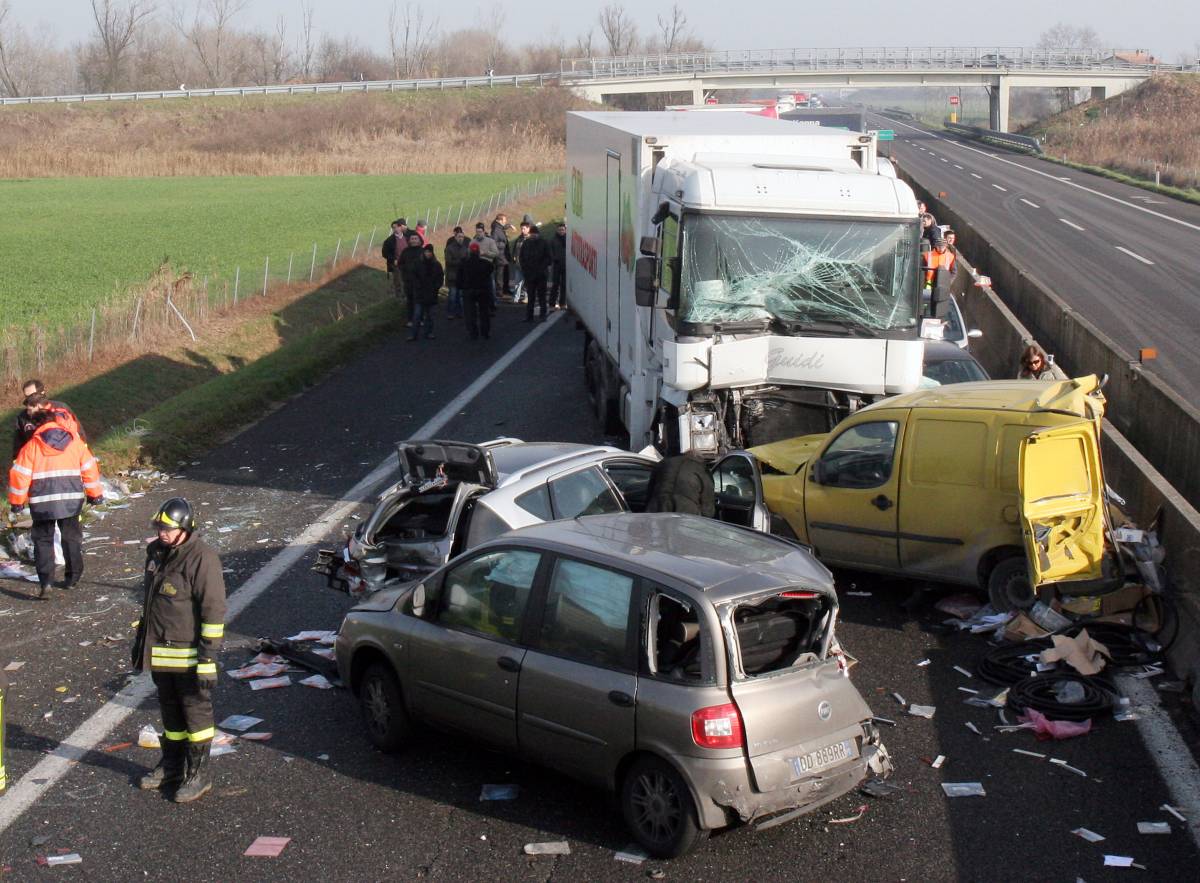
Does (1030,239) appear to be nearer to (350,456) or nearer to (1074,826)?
(350,456)

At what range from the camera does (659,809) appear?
6453 millimetres

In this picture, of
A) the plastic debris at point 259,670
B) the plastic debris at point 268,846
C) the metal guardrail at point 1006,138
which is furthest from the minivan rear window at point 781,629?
the metal guardrail at point 1006,138

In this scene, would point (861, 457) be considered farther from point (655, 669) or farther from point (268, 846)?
point (268, 846)

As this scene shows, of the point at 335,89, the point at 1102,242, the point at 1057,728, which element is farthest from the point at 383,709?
the point at 335,89

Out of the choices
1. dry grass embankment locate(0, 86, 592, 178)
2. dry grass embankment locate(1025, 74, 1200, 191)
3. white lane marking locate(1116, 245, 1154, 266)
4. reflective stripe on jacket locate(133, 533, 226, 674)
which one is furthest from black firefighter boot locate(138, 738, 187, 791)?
dry grass embankment locate(0, 86, 592, 178)

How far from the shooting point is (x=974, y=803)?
7066 mm

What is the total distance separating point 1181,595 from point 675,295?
4.90 meters

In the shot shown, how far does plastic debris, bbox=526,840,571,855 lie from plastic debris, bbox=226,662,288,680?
123 inches

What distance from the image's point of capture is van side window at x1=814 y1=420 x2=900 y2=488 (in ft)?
34.7

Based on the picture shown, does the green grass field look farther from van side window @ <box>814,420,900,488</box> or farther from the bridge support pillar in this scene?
the bridge support pillar

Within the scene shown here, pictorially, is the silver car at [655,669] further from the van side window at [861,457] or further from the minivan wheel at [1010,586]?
the van side window at [861,457]

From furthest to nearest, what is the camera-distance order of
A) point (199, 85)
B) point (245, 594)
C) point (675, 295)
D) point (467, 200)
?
point (199, 85), point (467, 200), point (675, 295), point (245, 594)

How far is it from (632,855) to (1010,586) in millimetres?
4556

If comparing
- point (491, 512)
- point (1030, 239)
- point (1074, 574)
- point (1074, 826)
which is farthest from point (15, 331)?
point (1030, 239)
